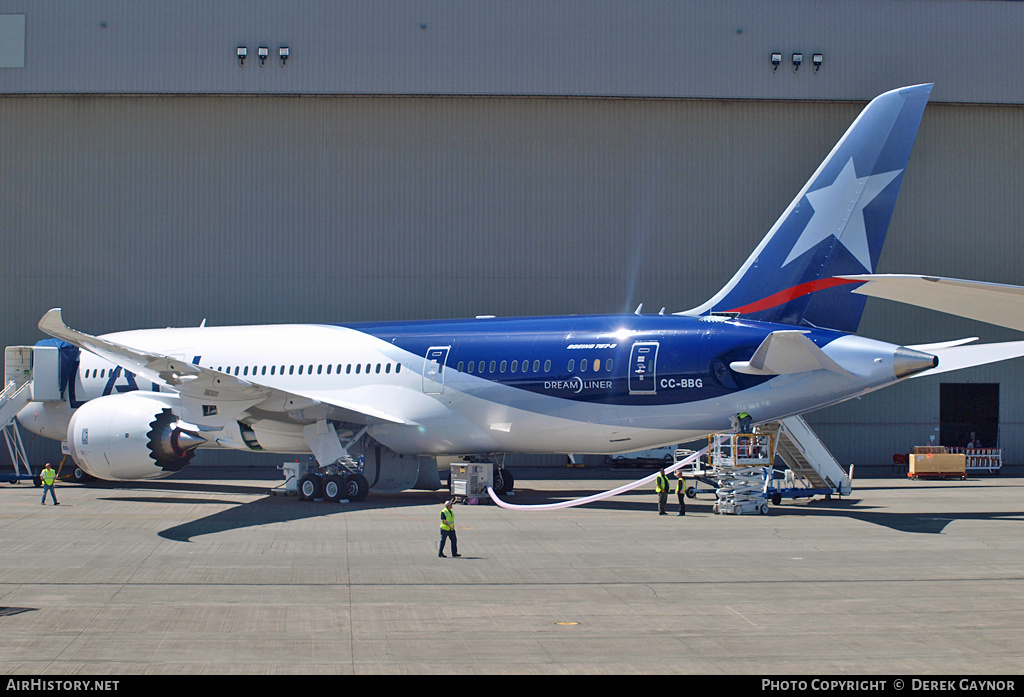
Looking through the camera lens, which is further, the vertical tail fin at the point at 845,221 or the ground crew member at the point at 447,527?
the vertical tail fin at the point at 845,221

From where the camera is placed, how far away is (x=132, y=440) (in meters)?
22.5

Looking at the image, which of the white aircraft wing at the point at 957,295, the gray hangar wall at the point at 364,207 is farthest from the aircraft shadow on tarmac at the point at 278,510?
the white aircraft wing at the point at 957,295

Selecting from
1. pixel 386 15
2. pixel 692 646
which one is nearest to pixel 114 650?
pixel 692 646

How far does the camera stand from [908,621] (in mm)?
10195

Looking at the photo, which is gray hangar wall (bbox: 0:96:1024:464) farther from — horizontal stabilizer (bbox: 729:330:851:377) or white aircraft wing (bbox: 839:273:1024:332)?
white aircraft wing (bbox: 839:273:1024:332)

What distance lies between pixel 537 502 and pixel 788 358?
7.36 meters

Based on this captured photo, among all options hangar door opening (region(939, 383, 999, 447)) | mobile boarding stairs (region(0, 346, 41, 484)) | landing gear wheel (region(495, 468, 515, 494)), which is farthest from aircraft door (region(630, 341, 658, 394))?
hangar door opening (region(939, 383, 999, 447))

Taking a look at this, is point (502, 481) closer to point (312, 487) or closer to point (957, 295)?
point (312, 487)

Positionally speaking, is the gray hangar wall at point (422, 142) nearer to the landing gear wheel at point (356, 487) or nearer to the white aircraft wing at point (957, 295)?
the landing gear wheel at point (356, 487)

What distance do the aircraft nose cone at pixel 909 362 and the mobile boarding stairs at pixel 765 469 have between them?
126 inches

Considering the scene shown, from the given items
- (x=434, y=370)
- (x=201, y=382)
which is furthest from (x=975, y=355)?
(x=201, y=382)

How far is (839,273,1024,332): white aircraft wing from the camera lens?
20.0 feet

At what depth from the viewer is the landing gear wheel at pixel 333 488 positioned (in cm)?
2177

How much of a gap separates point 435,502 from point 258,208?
16054 mm
